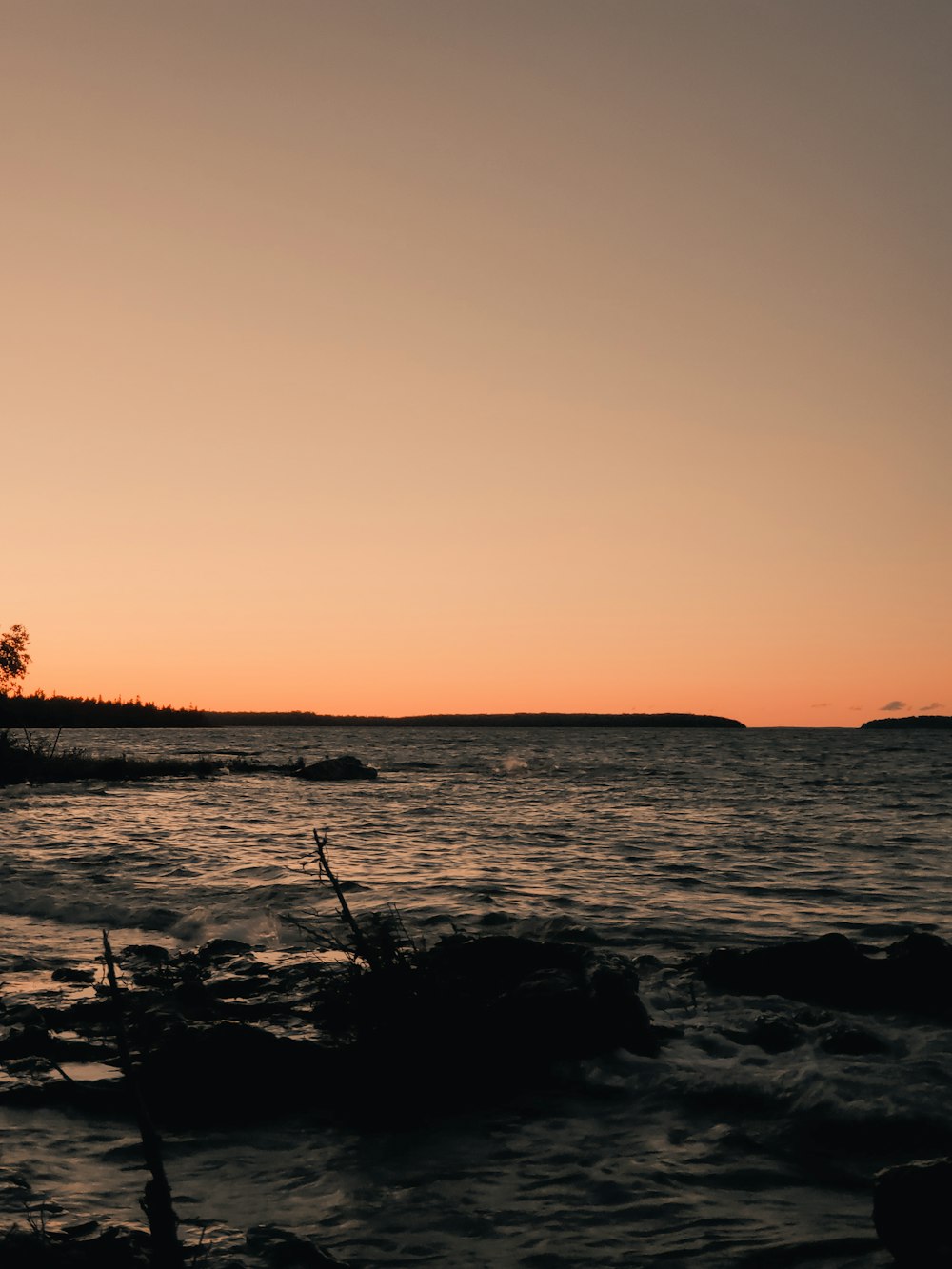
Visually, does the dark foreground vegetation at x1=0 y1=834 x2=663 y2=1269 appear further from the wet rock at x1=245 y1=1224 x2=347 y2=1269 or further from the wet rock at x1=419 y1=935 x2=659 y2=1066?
the wet rock at x1=245 y1=1224 x2=347 y2=1269

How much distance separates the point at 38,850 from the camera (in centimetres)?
2433

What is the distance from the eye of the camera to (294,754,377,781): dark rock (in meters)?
58.9

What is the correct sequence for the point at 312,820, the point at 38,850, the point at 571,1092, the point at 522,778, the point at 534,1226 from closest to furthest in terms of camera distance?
the point at 534,1226 → the point at 571,1092 → the point at 38,850 → the point at 312,820 → the point at 522,778

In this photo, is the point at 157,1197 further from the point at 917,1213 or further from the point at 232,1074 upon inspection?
the point at 232,1074

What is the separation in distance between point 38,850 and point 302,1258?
21121 millimetres

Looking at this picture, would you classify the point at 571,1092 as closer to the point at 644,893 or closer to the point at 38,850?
the point at 644,893

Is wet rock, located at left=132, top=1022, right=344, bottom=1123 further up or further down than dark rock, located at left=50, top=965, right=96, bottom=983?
further up

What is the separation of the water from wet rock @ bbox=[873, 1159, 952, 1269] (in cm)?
22

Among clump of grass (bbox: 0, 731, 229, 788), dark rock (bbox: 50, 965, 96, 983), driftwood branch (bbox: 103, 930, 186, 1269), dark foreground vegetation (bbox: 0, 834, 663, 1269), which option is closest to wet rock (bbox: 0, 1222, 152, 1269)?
dark foreground vegetation (bbox: 0, 834, 663, 1269)

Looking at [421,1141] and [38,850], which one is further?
[38,850]

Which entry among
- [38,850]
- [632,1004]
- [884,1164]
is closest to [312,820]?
[38,850]

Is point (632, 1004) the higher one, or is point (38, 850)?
point (632, 1004)

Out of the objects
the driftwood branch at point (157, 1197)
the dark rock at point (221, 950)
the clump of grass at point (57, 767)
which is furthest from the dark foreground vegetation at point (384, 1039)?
the clump of grass at point (57, 767)

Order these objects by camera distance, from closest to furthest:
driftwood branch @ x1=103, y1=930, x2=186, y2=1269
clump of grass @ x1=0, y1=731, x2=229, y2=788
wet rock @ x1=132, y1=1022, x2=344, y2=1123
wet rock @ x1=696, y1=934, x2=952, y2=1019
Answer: driftwood branch @ x1=103, y1=930, x2=186, y2=1269, wet rock @ x1=132, y1=1022, x2=344, y2=1123, wet rock @ x1=696, y1=934, x2=952, y2=1019, clump of grass @ x1=0, y1=731, x2=229, y2=788
